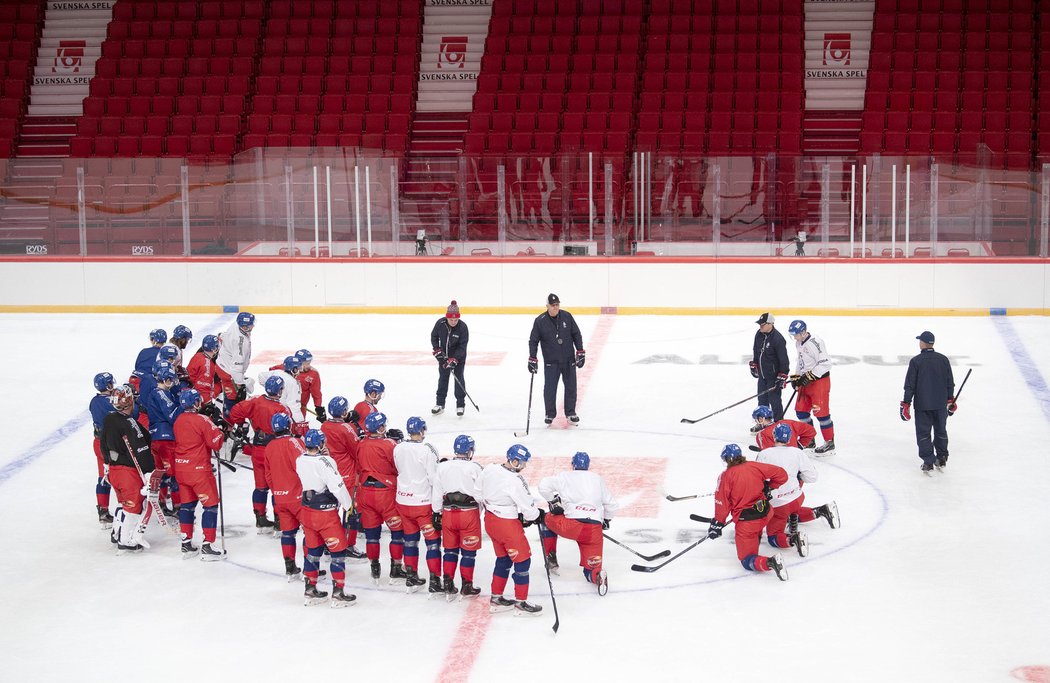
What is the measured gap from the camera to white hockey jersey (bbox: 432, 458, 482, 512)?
720cm

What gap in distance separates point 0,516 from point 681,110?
587 inches

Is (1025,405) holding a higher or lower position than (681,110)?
lower

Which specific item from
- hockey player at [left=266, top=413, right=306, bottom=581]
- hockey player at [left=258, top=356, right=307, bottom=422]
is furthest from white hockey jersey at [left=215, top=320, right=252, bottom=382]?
hockey player at [left=266, top=413, right=306, bottom=581]

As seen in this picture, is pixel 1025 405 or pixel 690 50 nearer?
pixel 1025 405

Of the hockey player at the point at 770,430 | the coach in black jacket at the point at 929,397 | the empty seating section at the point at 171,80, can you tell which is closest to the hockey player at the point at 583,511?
the hockey player at the point at 770,430

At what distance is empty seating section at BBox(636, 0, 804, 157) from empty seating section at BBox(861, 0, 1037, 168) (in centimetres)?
140

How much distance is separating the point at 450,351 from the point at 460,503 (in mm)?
4754

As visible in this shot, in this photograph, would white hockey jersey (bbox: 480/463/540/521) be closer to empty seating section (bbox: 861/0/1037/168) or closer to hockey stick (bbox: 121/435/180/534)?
hockey stick (bbox: 121/435/180/534)

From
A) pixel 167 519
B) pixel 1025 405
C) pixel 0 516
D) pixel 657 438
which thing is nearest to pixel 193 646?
pixel 167 519

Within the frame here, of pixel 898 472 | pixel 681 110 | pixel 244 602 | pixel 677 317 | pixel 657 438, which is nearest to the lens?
pixel 244 602

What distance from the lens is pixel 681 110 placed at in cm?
Answer: 2172

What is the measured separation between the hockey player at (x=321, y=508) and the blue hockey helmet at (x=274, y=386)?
120 centimetres

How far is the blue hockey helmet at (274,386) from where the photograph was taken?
27.8 feet

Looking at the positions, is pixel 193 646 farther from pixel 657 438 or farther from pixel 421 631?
pixel 657 438
